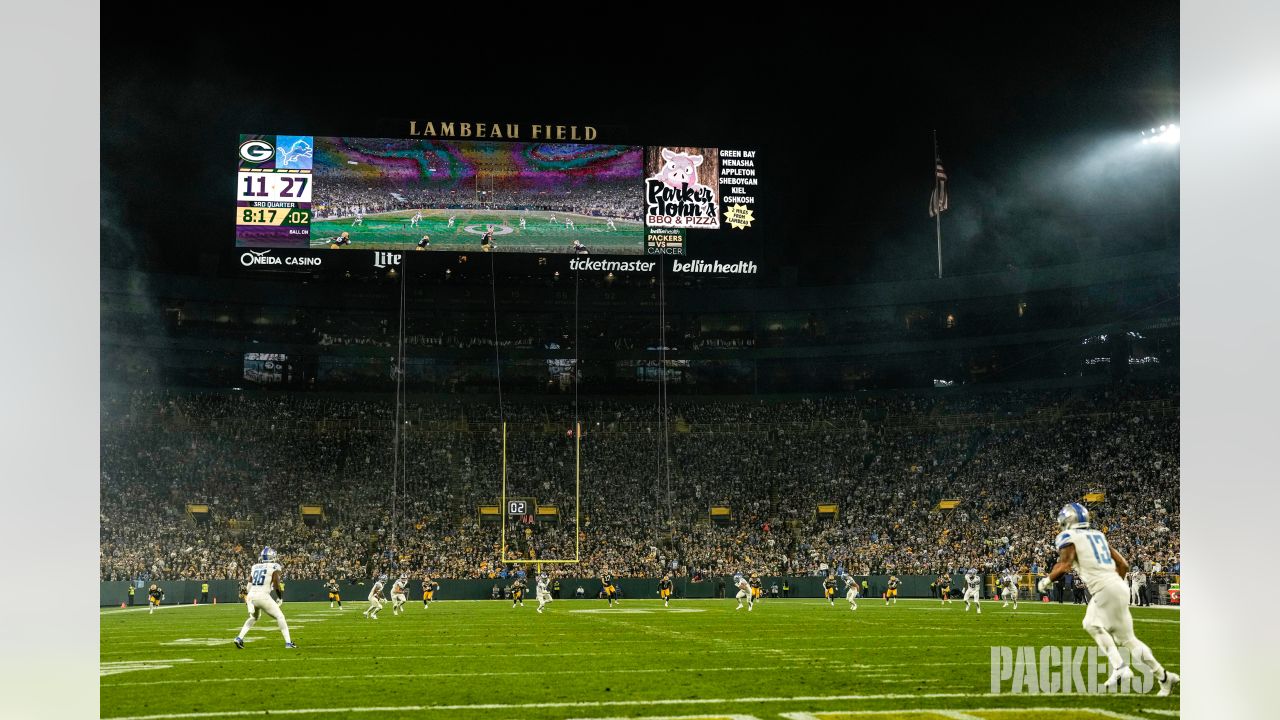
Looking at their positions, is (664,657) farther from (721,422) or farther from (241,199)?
(721,422)

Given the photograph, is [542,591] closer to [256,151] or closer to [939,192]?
[256,151]

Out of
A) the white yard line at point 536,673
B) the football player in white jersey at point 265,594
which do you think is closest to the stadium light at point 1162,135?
the white yard line at point 536,673

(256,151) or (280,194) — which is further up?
(256,151)

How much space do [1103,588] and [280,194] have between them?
18.4 meters

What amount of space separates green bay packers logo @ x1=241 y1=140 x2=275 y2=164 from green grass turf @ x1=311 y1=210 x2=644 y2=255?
7.79 ft

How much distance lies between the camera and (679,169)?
23094 millimetres

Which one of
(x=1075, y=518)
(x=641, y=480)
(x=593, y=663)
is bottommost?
(x=593, y=663)

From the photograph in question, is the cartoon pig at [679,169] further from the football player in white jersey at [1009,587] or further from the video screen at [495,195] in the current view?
the football player in white jersey at [1009,587]

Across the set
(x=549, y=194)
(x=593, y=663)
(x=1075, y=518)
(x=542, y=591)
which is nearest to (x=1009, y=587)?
(x=542, y=591)

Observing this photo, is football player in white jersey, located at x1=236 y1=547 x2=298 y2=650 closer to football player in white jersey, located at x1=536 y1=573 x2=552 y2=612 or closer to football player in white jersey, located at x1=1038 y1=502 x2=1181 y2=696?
football player in white jersey, located at x1=1038 y1=502 x2=1181 y2=696

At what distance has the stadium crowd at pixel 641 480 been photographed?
2348cm

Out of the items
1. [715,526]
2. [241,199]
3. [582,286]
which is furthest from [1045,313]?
[241,199]
